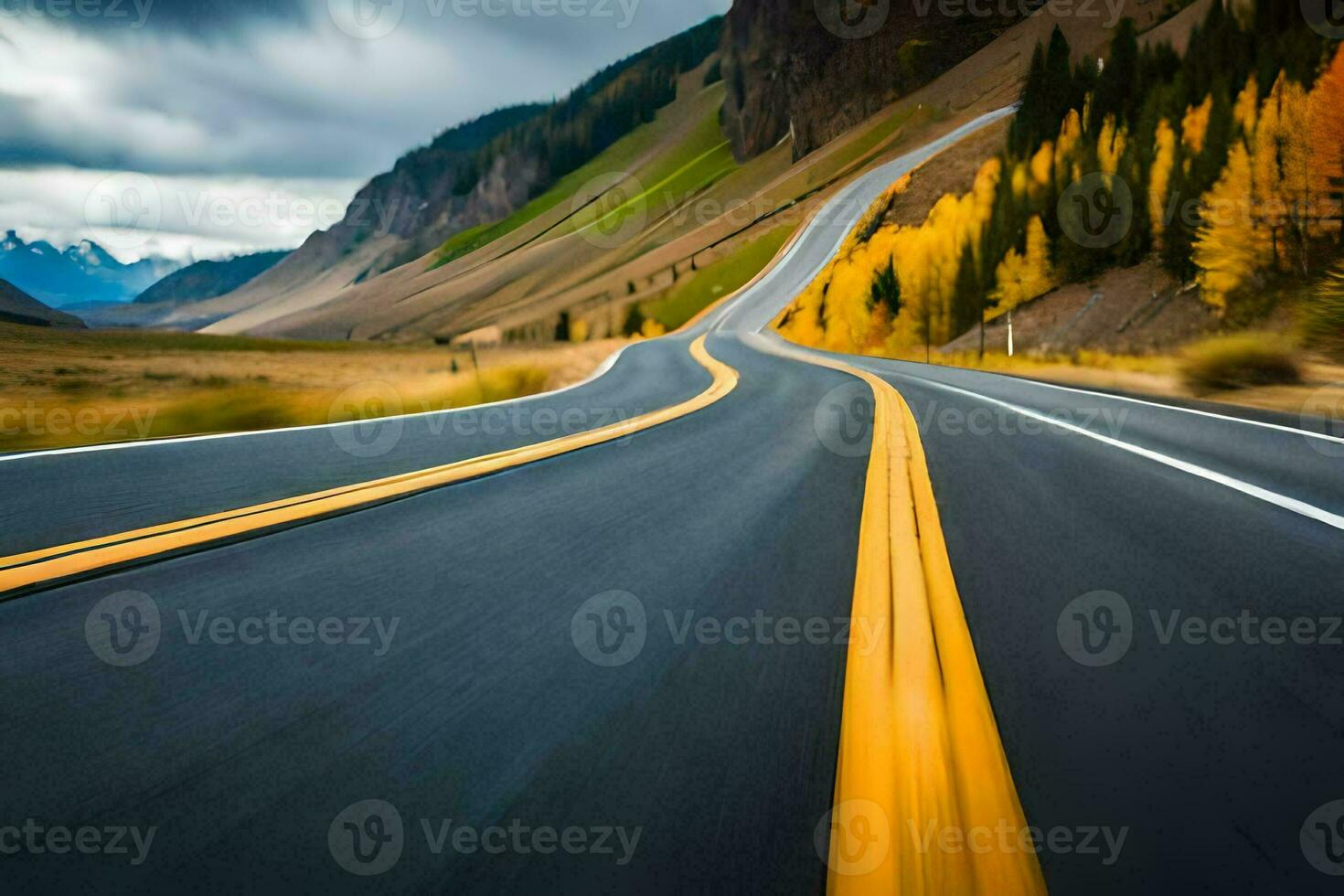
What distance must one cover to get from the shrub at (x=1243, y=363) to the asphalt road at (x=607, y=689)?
10.7 metres

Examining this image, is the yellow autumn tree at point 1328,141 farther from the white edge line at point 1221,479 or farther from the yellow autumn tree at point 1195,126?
the white edge line at point 1221,479

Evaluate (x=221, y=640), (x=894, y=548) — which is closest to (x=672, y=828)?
(x=221, y=640)

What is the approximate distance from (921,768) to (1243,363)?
14992 millimetres

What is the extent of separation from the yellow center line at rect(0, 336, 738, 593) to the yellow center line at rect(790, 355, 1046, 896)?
2.55 meters

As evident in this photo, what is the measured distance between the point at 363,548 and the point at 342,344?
3782 centimetres

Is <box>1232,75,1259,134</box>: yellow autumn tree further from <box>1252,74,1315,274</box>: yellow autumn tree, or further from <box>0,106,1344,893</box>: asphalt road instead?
<box>0,106,1344,893</box>: asphalt road

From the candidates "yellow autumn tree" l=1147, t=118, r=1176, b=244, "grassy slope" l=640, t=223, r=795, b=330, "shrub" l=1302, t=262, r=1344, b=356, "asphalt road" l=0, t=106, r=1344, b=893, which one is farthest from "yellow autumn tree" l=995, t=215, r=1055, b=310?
"asphalt road" l=0, t=106, r=1344, b=893

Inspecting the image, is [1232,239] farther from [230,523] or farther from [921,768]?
[230,523]

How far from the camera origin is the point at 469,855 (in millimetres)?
1388

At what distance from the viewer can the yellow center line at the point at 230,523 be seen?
2.68 metres

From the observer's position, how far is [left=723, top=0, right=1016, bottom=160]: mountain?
11388cm

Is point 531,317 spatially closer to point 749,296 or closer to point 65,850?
point 749,296

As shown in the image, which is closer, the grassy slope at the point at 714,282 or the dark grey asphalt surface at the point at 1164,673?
the dark grey asphalt surface at the point at 1164,673

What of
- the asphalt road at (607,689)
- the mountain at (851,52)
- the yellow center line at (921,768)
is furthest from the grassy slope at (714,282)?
the yellow center line at (921,768)
